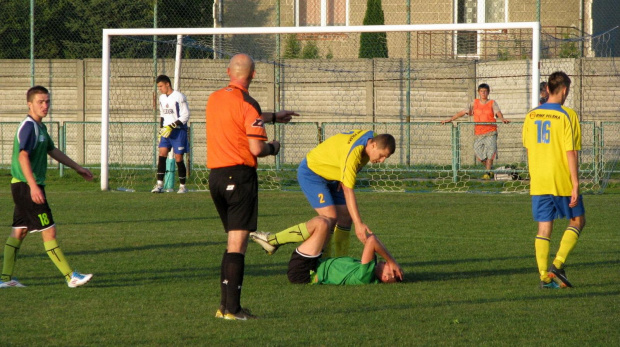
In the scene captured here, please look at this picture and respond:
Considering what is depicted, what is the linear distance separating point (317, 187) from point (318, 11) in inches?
732

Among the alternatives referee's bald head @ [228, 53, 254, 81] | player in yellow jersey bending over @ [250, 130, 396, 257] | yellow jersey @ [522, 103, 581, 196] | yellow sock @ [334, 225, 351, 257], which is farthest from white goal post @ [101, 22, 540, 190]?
referee's bald head @ [228, 53, 254, 81]

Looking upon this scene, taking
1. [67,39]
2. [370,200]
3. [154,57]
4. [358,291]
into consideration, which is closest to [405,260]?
[358,291]

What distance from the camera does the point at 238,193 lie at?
6.32 m

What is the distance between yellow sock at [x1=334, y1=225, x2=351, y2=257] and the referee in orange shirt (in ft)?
7.65

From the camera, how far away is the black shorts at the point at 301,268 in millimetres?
7820

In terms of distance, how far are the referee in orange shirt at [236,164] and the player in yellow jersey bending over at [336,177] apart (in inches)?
45.5

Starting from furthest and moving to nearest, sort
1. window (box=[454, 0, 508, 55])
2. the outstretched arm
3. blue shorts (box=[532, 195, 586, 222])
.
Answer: window (box=[454, 0, 508, 55])
blue shorts (box=[532, 195, 586, 222])
the outstretched arm

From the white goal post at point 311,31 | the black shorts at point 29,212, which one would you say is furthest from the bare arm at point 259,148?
the white goal post at point 311,31

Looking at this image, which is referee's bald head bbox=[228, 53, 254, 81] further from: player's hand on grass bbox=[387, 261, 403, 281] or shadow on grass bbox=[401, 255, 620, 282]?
shadow on grass bbox=[401, 255, 620, 282]

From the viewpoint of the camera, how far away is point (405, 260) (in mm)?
9250

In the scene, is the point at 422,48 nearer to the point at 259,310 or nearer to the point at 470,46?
the point at 470,46

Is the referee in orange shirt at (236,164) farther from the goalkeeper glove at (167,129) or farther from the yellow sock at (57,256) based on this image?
the goalkeeper glove at (167,129)

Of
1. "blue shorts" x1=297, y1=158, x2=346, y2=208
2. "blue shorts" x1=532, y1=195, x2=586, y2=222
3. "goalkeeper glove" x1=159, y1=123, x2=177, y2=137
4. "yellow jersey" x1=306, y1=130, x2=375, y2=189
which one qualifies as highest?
"goalkeeper glove" x1=159, y1=123, x2=177, y2=137

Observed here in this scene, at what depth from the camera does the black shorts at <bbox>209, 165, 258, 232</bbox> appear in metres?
6.32
